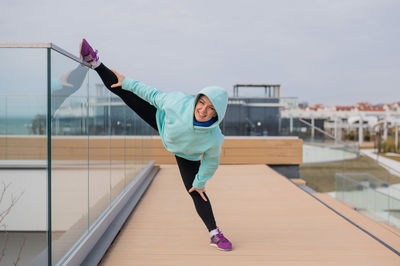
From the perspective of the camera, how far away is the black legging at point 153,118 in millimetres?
2531

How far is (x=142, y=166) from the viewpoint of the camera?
215 inches

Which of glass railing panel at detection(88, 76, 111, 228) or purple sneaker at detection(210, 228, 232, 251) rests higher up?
glass railing panel at detection(88, 76, 111, 228)

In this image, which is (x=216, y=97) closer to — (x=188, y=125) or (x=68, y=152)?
(x=188, y=125)

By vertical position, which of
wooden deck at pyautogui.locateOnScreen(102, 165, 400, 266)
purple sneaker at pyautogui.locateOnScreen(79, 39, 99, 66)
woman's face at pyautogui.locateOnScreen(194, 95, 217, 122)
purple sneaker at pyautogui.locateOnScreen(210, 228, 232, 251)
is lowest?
wooden deck at pyautogui.locateOnScreen(102, 165, 400, 266)

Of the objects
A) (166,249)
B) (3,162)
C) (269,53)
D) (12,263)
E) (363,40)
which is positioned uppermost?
(363,40)

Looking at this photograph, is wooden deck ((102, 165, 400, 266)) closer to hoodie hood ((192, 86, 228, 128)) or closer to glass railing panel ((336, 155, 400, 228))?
hoodie hood ((192, 86, 228, 128))

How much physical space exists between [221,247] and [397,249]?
4.06 ft

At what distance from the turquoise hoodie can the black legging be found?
0.10m

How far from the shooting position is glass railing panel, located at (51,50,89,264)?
176cm

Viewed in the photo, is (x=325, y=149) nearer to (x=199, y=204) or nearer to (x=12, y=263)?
(x=199, y=204)

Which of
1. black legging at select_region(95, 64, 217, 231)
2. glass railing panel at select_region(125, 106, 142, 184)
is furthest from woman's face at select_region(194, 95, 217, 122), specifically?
glass railing panel at select_region(125, 106, 142, 184)

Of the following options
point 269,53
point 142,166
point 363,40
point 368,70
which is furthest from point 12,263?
point 368,70

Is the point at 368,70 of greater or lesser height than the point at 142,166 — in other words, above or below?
above

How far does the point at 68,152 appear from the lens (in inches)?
80.0
